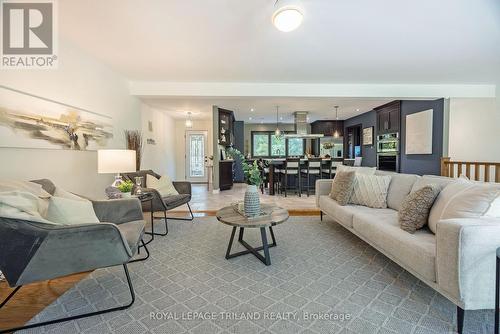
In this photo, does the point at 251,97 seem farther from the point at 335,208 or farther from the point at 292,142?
the point at 292,142

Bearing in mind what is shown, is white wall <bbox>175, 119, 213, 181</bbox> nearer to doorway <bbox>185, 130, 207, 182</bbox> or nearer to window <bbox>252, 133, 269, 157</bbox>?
doorway <bbox>185, 130, 207, 182</bbox>

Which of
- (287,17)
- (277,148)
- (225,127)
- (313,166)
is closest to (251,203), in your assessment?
(287,17)

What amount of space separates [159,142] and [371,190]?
18.9 ft

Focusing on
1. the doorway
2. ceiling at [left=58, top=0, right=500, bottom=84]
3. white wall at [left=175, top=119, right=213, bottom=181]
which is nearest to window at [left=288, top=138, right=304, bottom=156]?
white wall at [left=175, top=119, right=213, bottom=181]

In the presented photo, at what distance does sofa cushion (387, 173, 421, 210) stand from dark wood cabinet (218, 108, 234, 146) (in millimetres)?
4711

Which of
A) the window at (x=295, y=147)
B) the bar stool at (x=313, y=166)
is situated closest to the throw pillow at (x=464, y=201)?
the bar stool at (x=313, y=166)

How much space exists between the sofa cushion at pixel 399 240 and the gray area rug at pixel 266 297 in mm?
263

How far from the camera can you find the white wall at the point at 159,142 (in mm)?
5672

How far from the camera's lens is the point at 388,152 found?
21.6 ft

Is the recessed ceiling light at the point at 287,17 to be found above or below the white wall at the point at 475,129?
above

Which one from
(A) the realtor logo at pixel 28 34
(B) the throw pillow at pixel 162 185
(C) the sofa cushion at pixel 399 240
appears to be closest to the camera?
(C) the sofa cushion at pixel 399 240

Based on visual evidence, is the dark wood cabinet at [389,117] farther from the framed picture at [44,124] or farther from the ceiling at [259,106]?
the framed picture at [44,124]

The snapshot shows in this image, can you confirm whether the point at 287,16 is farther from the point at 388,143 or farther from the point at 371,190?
the point at 388,143

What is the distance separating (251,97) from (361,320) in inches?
157
